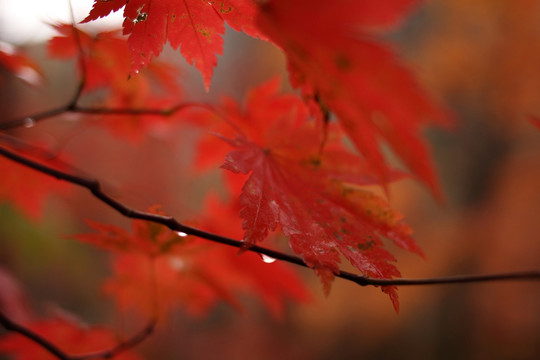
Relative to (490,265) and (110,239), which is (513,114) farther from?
(110,239)

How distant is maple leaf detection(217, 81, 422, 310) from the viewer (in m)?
0.38

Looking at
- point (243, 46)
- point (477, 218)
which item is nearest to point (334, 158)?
point (477, 218)

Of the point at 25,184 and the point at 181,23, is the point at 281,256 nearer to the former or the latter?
the point at 181,23

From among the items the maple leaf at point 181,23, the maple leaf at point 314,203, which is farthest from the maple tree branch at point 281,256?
the maple leaf at point 181,23

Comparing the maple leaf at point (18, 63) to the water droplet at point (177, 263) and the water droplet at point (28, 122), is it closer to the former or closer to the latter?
the water droplet at point (28, 122)

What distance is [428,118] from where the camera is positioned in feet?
1.07

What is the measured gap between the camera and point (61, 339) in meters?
0.91

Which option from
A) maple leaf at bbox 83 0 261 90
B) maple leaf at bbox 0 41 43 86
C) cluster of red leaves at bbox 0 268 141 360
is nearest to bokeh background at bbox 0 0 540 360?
cluster of red leaves at bbox 0 268 141 360

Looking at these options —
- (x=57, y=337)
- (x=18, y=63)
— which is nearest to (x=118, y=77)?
(x=18, y=63)

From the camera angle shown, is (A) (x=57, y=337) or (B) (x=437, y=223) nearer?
(A) (x=57, y=337)

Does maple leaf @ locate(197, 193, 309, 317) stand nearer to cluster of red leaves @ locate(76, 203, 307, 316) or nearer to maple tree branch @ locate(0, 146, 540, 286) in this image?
cluster of red leaves @ locate(76, 203, 307, 316)

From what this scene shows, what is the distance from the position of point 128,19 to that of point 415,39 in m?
4.29

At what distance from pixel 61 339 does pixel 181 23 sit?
83 cm

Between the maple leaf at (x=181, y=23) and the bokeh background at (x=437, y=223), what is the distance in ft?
7.44
